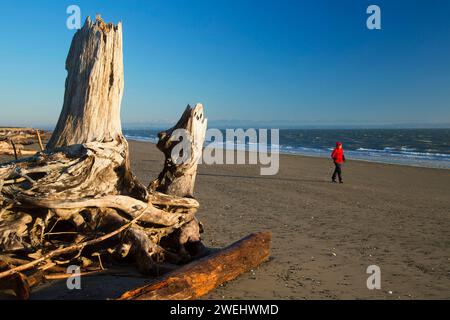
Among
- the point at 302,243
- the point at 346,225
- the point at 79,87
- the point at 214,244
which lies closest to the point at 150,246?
the point at 214,244

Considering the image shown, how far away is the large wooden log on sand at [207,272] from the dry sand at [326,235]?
0.59 ft

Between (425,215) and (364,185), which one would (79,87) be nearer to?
(425,215)

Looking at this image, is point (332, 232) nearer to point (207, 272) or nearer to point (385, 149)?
point (207, 272)

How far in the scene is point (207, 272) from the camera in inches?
204

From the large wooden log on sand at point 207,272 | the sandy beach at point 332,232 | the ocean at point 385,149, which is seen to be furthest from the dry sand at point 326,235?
the ocean at point 385,149

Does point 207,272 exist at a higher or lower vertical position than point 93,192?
lower

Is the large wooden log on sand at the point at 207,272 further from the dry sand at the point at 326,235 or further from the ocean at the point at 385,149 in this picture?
the ocean at the point at 385,149

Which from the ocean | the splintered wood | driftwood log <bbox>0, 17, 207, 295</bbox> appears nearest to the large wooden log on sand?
the splintered wood

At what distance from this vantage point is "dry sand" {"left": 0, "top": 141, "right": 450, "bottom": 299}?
564cm

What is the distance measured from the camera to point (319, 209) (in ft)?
39.8

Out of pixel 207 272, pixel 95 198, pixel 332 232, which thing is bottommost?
pixel 332 232

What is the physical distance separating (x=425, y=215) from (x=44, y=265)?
10.9m

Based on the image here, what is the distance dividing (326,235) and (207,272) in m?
4.66

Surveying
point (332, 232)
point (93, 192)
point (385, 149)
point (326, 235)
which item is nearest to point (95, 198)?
point (93, 192)
